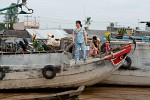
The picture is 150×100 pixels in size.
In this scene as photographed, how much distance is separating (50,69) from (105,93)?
202cm

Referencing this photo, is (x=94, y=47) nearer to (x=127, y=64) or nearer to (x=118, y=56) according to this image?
(x=118, y=56)

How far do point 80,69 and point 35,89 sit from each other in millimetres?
1645

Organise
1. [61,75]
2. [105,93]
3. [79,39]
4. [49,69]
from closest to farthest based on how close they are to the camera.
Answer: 1. [49,69]
2. [61,75]
3. [79,39]
4. [105,93]

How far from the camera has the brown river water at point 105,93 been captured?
33.0 feet

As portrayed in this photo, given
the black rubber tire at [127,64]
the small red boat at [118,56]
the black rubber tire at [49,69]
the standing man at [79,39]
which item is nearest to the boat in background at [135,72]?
the black rubber tire at [127,64]

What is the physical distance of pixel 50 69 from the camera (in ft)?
33.2

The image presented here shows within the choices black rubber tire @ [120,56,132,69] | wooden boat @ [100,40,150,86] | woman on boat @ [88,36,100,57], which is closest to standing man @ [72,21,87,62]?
woman on boat @ [88,36,100,57]

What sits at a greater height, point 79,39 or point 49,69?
point 79,39

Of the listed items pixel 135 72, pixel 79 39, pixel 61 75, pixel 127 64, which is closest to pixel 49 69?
pixel 61 75

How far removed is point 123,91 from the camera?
11.3m

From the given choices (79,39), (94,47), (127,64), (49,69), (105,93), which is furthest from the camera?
(127,64)

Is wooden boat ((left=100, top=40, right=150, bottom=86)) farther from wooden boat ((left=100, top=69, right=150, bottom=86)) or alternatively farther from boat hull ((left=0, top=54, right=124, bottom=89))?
boat hull ((left=0, top=54, right=124, bottom=89))

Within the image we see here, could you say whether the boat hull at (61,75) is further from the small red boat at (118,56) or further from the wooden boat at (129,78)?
the wooden boat at (129,78)

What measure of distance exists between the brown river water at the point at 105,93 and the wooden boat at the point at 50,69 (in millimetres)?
298
